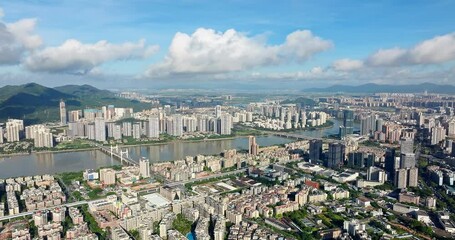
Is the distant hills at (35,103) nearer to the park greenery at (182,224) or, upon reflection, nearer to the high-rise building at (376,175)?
the park greenery at (182,224)

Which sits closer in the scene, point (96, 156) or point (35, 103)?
point (96, 156)

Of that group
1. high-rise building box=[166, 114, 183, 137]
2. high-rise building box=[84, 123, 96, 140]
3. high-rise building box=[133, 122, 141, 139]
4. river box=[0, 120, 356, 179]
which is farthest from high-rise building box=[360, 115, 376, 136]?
high-rise building box=[84, 123, 96, 140]

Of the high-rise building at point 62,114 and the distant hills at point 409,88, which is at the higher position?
the distant hills at point 409,88

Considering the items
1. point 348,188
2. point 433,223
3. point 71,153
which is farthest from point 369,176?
point 71,153

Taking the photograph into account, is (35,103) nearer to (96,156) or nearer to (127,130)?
(127,130)

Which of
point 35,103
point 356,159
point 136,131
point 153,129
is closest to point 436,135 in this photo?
point 356,159

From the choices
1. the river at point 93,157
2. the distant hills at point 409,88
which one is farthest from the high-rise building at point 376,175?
the distant hills at point 409,88

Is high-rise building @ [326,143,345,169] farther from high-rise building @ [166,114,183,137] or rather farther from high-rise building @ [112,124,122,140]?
high-rise building @ [112,124,122,140]

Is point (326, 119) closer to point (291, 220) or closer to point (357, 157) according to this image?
point (357, 157)
